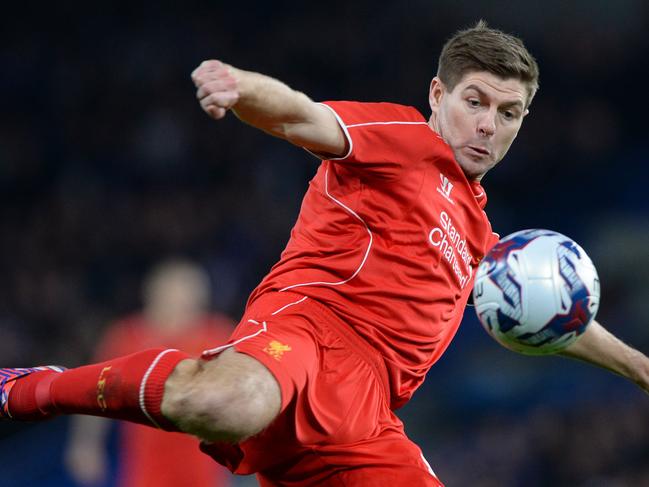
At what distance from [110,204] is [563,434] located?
5430 mm

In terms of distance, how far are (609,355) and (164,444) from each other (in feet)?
9.74

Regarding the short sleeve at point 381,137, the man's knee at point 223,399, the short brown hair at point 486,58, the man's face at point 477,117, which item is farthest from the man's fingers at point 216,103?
the short brown hair at point 486,58

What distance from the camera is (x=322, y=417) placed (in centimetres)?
358

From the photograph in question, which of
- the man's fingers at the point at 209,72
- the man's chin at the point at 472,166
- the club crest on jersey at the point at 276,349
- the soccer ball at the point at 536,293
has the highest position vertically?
the man's fingers at the point at 209,72

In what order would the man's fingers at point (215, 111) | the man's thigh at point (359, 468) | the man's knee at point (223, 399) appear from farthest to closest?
the man's thigh at point (359, 468) → the man's knee at point (223, 399) → the man's fingers at point (215, 111)

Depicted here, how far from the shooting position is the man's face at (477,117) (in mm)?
4059

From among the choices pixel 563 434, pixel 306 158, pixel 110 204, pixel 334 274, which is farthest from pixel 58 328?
pixel 334 274

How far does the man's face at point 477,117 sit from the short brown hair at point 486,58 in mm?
33

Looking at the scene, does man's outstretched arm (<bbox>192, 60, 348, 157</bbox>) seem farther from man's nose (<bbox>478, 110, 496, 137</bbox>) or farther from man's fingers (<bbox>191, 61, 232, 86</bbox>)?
man's nose (<bbox>478, 110, 496, 137</bbox>)

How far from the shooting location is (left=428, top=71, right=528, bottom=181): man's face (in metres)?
4.06

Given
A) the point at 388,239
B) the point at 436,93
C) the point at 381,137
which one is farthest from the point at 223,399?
the point at 436,93

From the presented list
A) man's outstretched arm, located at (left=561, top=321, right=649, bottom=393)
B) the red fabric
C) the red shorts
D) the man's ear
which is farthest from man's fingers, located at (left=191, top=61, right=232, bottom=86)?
the red fabric

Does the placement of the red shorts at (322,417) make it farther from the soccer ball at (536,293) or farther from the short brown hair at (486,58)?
the short brown hair at (486,58)

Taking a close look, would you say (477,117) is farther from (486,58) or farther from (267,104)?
(267,104)
